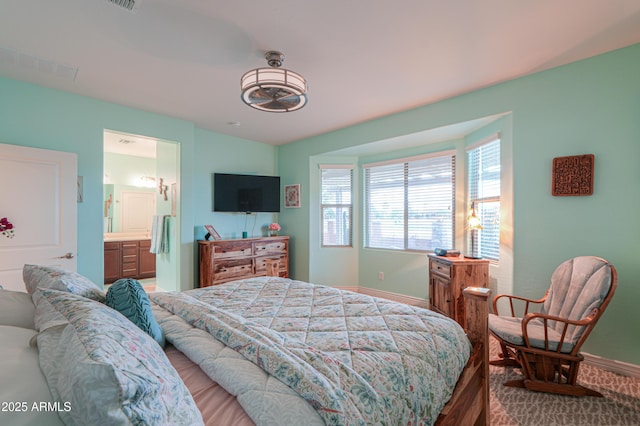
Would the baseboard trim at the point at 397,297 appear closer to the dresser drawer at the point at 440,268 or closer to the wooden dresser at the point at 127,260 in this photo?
the dresser drawer at the point at 440,268

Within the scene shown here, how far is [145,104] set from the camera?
3422 mm

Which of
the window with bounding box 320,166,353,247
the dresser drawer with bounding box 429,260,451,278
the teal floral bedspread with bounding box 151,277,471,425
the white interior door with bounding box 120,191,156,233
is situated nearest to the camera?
the teal floral bedspread with bounding box 151,277,471,425

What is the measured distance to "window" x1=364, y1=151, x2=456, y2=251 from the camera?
157 inches

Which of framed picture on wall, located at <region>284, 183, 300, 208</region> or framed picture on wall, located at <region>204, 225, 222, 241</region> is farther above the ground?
framed picture on wall, located at <region>284, 183, 300, 208</region>

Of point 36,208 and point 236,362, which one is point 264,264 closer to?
point 36,208

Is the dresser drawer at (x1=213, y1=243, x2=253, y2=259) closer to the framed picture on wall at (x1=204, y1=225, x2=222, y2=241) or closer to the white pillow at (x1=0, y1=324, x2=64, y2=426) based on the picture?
the framed picture on wall at (x1=204, y1=225, x2=222, y2=241)

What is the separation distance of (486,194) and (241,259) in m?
3.46

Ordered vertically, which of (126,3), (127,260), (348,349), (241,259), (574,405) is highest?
(126,3)

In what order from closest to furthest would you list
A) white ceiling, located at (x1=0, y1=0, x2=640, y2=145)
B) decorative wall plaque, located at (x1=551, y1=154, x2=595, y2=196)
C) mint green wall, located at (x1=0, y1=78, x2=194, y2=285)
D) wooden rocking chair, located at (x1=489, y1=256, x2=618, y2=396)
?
white ceiling, located at (x1=0, y1=0, x2=640, y2=145) → wooden rocking chair, located at (x1=489, y1=256, x2=618, y2=396) → decorative wall plaque, located at (x1=551, y1=154, x2=595, y2=196) → mint green wall, located at (x1=0, y1=78, x2=194, y2=285)

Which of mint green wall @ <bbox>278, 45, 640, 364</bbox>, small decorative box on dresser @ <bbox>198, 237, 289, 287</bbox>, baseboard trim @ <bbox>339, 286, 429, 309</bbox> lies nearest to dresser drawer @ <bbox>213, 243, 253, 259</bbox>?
small decorative box on dresser @ <bbox>198, 237, 289, 287</bbox>

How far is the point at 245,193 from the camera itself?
15.9 ft

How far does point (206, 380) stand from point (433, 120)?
3457 mm

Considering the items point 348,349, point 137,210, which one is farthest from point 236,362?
point 137,210

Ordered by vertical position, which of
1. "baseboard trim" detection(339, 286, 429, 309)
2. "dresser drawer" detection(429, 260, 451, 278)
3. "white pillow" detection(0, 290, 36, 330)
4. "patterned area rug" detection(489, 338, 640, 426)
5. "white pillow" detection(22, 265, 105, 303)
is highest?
"white pillow" detection(22, 265, 105, 303)
